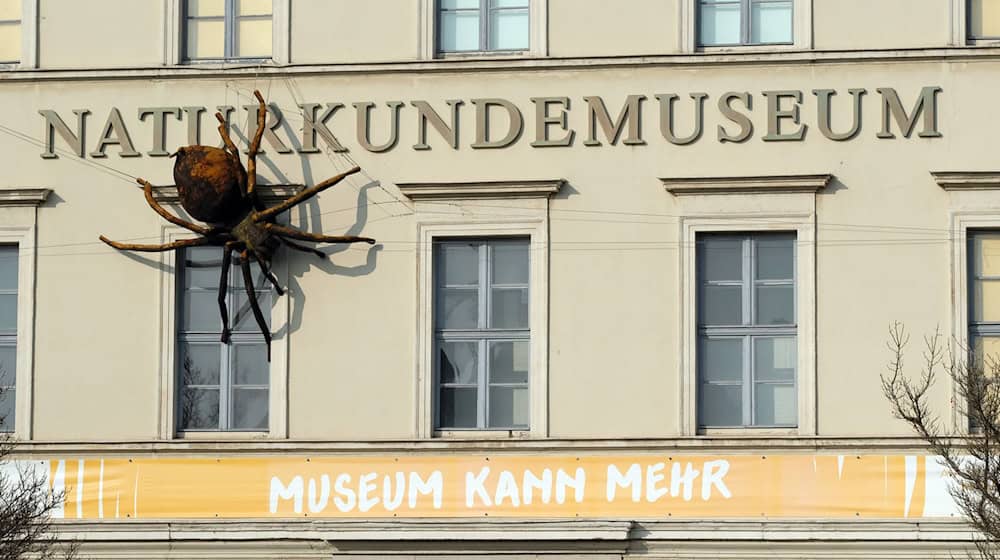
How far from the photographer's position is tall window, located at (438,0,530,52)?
1001 inches

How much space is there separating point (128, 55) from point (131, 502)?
14.7 feet

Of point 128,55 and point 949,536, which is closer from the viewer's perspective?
point 949,536

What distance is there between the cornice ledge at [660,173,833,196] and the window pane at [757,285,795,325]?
3.14 feet

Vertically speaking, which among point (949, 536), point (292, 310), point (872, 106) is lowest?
point (949, 536)

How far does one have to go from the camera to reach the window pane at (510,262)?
82.1 feet

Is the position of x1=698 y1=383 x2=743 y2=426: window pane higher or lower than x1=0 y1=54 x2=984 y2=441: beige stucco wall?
lower

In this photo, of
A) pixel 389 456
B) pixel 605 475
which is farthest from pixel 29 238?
pixel 605 475

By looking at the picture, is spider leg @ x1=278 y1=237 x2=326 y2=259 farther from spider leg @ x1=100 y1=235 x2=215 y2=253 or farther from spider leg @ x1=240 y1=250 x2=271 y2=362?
spider leg @ x1=100 y1=235 x2=215 y2=253

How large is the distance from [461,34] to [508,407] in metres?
3.76

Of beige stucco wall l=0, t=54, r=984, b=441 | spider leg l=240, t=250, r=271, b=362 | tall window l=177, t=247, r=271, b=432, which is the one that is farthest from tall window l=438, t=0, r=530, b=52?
tall window l=177, t=247, r=271, b=432

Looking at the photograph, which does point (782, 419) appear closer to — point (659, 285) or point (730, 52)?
point (659, 285)

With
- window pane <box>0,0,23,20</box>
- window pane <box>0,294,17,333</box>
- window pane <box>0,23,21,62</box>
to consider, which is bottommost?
window pane <box>0,294,17,333</box>

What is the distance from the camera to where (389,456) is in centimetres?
2472

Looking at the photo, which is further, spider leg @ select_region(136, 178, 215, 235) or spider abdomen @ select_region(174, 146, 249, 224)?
spider leg @ select_region(136, 178, 215, 235)
